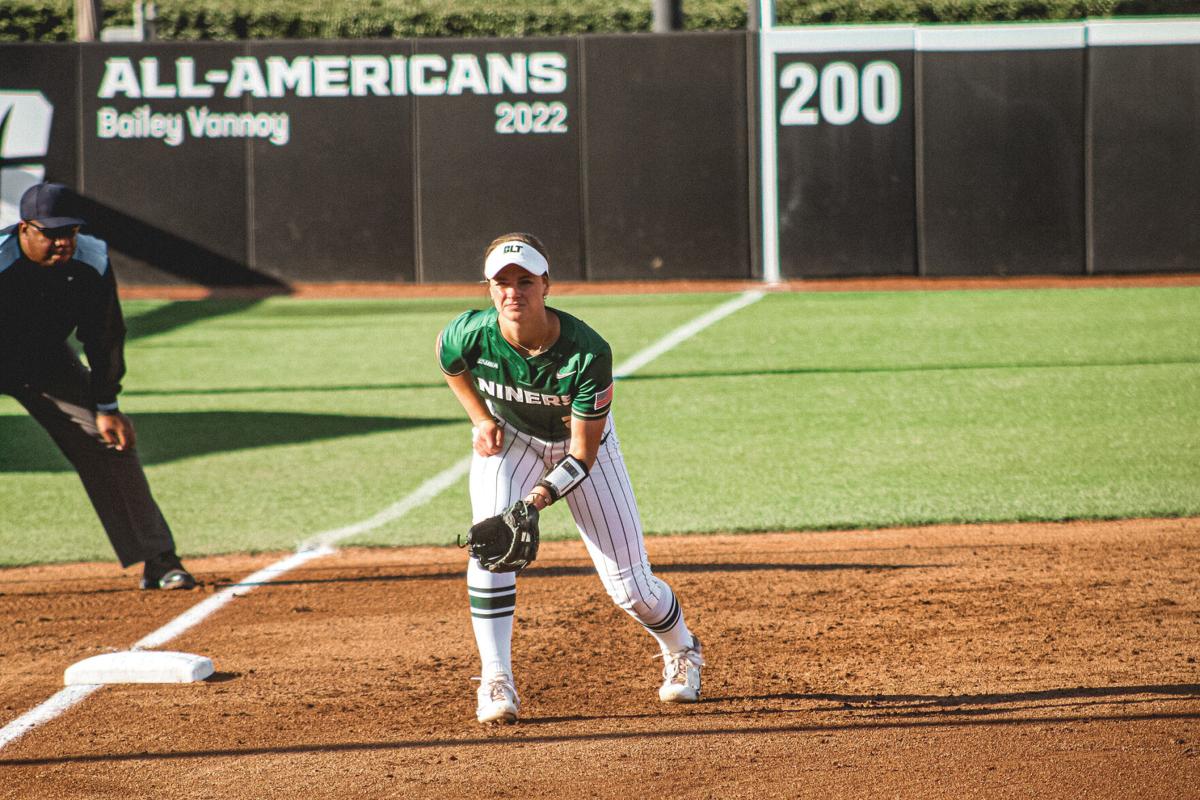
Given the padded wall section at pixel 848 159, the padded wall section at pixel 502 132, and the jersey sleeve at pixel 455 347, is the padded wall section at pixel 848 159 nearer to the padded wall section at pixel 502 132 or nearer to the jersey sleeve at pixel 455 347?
the padded wall section at pixel 502 132

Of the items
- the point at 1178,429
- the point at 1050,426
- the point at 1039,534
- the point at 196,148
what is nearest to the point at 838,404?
the point at 1050,426

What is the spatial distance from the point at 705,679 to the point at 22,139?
15.3 meters

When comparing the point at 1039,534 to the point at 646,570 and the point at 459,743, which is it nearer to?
the point at 646,570

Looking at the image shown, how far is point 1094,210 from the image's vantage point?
55.9ft

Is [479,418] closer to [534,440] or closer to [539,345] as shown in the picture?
[534,440]

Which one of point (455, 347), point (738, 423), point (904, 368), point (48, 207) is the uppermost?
point (48, 207)

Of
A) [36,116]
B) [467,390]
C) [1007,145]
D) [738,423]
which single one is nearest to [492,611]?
[467,390]

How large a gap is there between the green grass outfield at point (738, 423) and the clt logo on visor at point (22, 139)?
3524 mm

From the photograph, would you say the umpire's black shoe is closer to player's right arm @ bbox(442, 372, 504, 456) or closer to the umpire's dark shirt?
the umpire's dark shirt

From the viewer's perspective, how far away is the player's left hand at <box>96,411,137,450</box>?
6816 millimetres

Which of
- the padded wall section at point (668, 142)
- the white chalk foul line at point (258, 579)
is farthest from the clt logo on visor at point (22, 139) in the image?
the white chalk foul line at point (258, 579)

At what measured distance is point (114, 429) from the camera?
6.84 meters

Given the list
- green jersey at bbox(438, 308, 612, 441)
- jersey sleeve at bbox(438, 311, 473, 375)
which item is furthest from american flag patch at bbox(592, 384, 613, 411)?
jersey sleeve at bbox(438, 311, 473, 375)

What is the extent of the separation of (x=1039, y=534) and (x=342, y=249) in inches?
470
